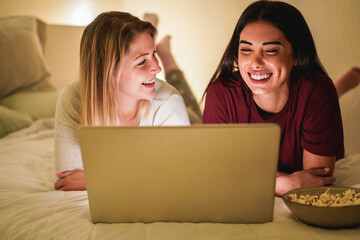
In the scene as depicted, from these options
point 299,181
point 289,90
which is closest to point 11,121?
point 289,90

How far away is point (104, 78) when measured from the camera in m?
1.68

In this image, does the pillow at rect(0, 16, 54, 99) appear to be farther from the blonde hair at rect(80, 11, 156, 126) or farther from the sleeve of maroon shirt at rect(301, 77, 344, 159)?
the sleeve of maroon shirt at rect(301, 77, 344, 159)

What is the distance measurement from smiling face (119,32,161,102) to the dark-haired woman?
348 mm

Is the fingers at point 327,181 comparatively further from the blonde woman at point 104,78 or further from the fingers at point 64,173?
the fingers at point 64,173

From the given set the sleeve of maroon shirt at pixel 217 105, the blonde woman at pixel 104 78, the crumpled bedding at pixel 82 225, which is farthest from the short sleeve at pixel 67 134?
the sleeve of maroon shirt at pixel 217 105

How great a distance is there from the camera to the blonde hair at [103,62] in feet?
5.47

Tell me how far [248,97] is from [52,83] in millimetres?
1901

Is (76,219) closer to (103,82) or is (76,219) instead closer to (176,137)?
(176,137)

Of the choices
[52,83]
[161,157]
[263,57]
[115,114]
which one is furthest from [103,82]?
[52,83]

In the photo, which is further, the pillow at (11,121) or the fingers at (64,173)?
the pillow at (11,121)

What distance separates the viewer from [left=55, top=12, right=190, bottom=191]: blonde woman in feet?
5.47

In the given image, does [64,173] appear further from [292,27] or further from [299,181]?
[292,27]

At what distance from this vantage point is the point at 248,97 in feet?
5.59

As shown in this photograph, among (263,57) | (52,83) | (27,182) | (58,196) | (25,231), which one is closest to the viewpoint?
(25,231)
